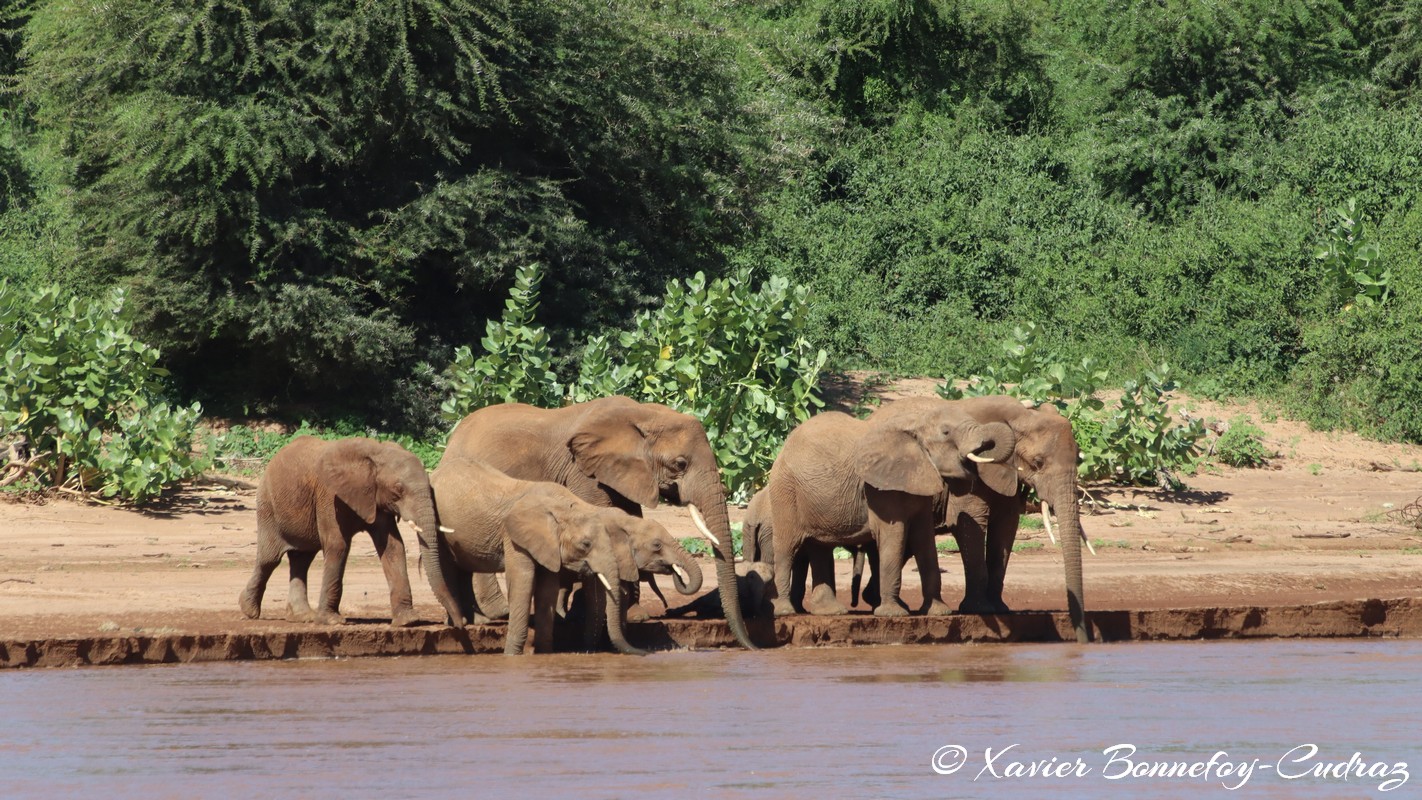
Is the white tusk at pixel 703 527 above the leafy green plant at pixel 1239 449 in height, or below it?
above

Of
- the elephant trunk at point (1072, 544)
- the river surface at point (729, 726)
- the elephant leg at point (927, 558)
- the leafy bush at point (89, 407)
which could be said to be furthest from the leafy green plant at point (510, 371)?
the elephant trunk at point (1072, 544)

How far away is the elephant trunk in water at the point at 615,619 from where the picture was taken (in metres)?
12.2

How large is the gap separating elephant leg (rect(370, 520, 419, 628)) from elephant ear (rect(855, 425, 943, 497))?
3343mm

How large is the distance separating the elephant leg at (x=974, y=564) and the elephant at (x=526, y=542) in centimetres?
260

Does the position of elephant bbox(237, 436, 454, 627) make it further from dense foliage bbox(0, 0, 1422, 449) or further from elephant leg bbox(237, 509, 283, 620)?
dense foliage bbox(0, 0, 1422, 449)

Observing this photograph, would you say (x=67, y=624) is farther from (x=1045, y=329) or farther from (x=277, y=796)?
(x=1045, y=329)

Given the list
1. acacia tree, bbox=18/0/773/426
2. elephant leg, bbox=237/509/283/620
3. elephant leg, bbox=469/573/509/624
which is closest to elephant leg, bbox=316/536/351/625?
elephant leg, bbox=237/509/283/620

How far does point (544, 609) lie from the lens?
12.7m

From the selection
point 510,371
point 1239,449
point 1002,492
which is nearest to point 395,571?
point 1002,492

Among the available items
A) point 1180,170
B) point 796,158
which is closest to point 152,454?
point 796,158

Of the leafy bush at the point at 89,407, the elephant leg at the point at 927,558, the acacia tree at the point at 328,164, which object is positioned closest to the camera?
the elephant leg at the point at 927,558

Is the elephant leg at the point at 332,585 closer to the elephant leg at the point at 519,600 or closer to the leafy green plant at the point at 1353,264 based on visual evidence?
the elephant leg at the point at 519,600

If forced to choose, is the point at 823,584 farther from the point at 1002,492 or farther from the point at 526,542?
the point at 526,542

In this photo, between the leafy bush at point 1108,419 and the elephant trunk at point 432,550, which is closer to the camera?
the elephant trunk at point 432,550
